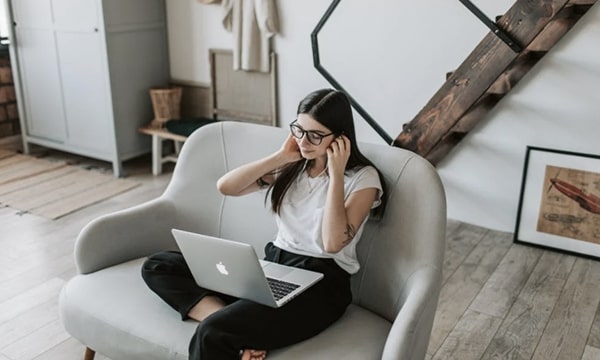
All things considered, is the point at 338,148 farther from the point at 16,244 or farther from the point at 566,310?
the point at 16,244

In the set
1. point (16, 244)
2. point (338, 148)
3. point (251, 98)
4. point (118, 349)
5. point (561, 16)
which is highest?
point (561, 16)

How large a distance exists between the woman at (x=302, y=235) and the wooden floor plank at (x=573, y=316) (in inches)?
41.2

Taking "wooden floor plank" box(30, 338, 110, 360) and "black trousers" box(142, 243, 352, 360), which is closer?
"black trousers" box(142, 243, 352, 360)

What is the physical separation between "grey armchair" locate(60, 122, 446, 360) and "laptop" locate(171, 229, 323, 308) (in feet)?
0.48

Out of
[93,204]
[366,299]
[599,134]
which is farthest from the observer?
[93,204]

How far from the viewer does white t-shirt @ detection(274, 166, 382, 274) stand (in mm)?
1854

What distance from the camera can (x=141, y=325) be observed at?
1.82m

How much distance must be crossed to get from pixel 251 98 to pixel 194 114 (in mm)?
636

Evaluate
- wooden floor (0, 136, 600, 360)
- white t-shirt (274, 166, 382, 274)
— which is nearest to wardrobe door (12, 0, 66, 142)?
wooden floor (0, 136, 600, 360)

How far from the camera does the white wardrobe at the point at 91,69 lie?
4.20 m

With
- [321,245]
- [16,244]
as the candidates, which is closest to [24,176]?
[16,244]

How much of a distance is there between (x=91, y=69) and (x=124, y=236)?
8.11 feet

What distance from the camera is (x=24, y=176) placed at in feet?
14.4

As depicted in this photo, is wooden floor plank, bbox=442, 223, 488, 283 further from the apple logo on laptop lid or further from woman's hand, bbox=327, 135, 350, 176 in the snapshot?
the apple logo on laptop lid
